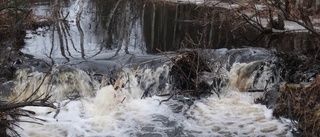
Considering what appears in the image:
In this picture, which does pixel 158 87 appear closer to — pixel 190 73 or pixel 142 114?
pixel 190 73

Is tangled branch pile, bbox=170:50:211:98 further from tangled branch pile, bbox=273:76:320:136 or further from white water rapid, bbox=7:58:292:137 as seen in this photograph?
tangled branch pile, bbox=273:76:320:136

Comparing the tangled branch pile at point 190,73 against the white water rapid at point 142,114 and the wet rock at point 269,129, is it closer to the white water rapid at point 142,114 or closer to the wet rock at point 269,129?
the white water rapid at point 142,114

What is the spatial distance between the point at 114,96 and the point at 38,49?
165 inches

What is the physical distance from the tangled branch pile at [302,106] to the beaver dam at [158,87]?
0.02 m

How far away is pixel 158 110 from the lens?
8.41 m

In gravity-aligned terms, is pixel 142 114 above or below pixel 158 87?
below

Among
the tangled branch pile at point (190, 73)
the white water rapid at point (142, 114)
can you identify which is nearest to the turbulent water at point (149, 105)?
the white water rapid at point (142, 114)

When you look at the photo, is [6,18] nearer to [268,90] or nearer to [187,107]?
[187,107]

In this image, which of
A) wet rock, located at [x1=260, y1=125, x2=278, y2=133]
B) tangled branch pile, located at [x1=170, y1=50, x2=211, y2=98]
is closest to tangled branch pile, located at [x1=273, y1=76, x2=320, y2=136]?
wet rock, located at [x1=260, y1=125, x2=278, y2=133]

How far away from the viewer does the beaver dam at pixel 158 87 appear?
7.30 m

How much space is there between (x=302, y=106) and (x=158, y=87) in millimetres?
3448

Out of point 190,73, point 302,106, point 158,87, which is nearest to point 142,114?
point 158,87

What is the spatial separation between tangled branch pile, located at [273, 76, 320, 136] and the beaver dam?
2 centimetres

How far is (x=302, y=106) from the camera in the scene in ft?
24.0
